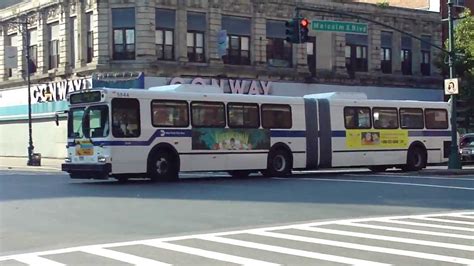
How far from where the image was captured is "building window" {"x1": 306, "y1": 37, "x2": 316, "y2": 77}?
48406 millimetres

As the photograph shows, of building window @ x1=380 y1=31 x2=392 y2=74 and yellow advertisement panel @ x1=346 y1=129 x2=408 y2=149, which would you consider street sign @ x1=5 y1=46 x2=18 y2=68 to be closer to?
building window @ x1=380 y1=31 x2=392 y2=74

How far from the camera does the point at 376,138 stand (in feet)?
92.1

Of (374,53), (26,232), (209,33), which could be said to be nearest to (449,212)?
(26,232)

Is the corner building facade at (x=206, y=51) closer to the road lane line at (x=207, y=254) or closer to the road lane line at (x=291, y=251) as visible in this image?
the road lane line at (x=291, y=251)

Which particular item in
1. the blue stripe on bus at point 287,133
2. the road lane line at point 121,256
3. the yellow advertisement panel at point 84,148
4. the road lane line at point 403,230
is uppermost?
the blue stripe on bus at point 287,133

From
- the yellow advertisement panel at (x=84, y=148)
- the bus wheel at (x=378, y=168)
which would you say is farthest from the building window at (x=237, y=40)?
the yellow advertisement panel at (x=84, y=148)

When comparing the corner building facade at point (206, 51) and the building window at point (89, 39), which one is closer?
the corner building facade at point (206, 51)

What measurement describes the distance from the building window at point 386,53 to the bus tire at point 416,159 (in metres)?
23.2

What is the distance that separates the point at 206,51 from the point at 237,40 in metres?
2.62

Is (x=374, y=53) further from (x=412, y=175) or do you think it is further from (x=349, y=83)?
(x=412, y=175)

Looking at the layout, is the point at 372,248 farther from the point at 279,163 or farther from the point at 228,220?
the point at 279,163

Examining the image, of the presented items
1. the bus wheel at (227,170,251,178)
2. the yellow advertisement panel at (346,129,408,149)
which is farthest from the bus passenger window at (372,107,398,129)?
the bus wheel at (227,170,251,178)

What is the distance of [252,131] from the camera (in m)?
24.9

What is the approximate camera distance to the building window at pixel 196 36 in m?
43.1
